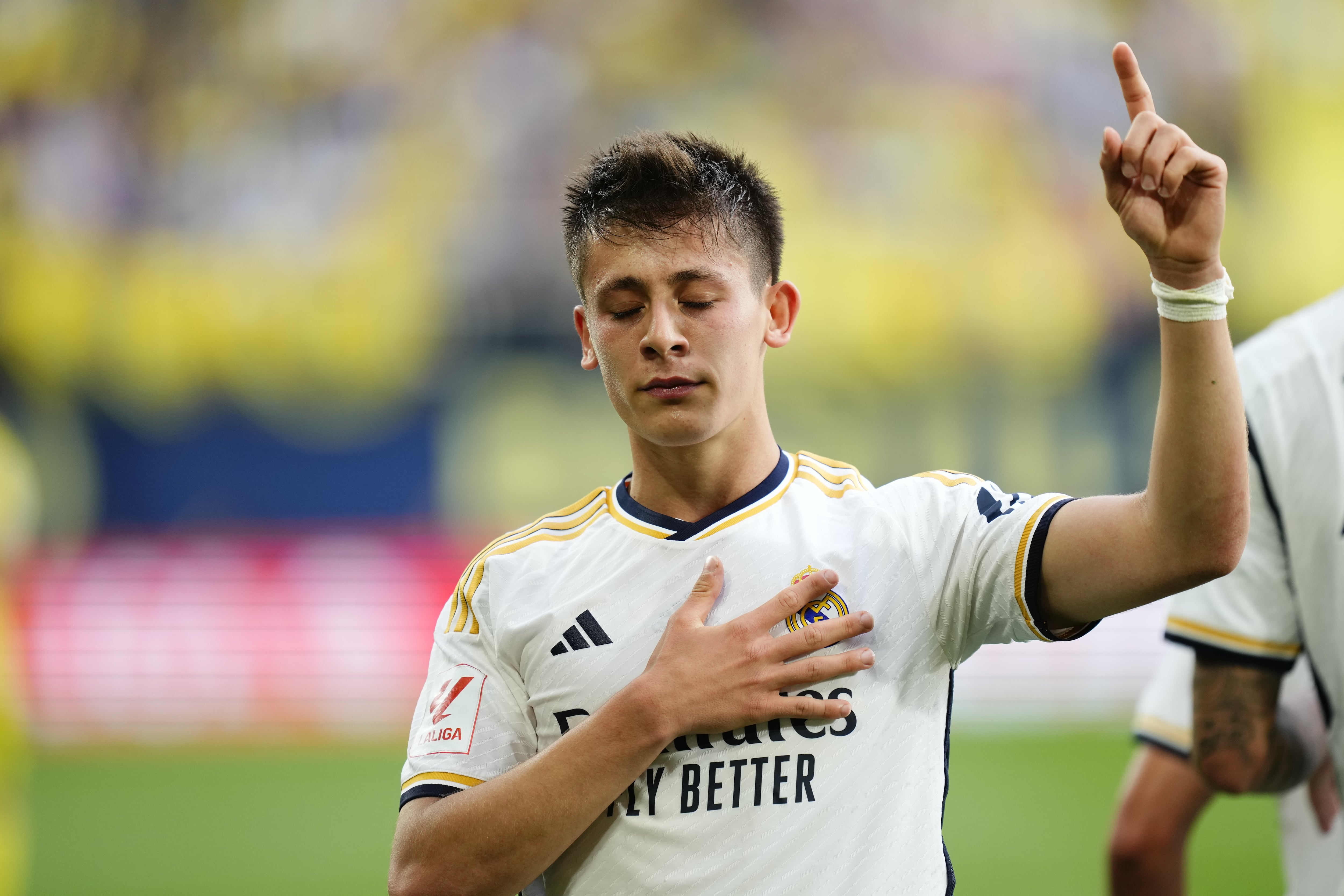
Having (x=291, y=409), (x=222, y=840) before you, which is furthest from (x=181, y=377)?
(x=222, y=840)

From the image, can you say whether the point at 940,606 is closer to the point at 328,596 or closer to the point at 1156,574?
the point at 1156,574

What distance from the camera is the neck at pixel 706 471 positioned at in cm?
193

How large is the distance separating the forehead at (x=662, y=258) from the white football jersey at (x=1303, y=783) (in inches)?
46.2

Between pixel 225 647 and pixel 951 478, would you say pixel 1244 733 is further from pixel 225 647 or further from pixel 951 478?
pixel 225 647

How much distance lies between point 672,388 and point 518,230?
376 inches

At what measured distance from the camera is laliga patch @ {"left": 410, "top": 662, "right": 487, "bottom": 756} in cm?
181

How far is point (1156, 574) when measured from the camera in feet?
5.09

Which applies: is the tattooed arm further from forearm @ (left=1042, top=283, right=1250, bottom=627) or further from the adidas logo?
the adidas logo

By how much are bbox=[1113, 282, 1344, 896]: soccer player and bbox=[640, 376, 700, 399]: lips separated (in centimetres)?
91

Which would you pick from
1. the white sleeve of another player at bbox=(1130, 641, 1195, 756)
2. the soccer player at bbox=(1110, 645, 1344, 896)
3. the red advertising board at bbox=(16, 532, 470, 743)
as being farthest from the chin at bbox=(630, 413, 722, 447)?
the red advertising board at bbox=(16, 532, 470, 743)

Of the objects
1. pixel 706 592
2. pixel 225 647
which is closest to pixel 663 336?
pixel 706 592

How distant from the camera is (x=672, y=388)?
181 cm

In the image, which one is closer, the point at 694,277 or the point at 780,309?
the point at 694,277

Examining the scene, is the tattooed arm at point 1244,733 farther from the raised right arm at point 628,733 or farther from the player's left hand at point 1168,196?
the player's left hand at point 1168,196
